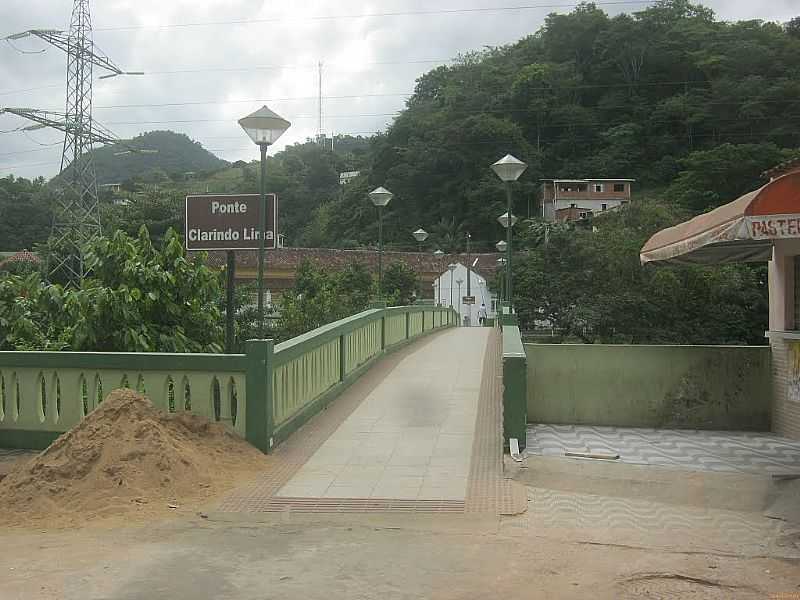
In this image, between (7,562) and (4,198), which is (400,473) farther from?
(4,198)

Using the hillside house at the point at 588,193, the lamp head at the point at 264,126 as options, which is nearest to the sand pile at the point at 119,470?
the lamp head at the point at 264,126

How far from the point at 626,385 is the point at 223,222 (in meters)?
6.46

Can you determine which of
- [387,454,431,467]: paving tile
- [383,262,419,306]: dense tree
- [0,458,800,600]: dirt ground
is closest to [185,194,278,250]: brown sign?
[387,454,431,467]: paving tile

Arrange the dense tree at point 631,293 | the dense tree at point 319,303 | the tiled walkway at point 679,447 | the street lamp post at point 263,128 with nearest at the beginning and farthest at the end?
the tiled walkway at point 679,447 → the street lamp post at point 263,128 → the dense tree at point 319,303 → the dense tree at point 631,293

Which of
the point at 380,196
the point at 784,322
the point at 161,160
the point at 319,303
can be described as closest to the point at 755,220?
the point at 784,322

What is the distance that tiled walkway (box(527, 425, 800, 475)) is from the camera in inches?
339

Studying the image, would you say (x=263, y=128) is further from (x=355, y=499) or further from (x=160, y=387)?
(x=355, y=499)

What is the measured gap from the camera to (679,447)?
32.2 feet

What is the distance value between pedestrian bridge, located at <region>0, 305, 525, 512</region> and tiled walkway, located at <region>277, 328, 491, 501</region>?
0.02 metres

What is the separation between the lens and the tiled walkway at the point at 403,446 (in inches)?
263

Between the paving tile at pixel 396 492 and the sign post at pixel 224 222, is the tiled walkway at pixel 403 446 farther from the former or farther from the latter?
the sign post at pixel 224 222

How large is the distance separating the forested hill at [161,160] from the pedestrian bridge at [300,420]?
72730 millimetres

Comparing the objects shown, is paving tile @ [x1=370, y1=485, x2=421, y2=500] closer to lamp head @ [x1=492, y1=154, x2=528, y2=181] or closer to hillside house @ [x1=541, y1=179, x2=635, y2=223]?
lamp head @ [x1=492, y1=154, x2=528, y2=181]

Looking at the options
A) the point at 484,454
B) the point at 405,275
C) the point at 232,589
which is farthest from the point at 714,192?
the point at 232,589
